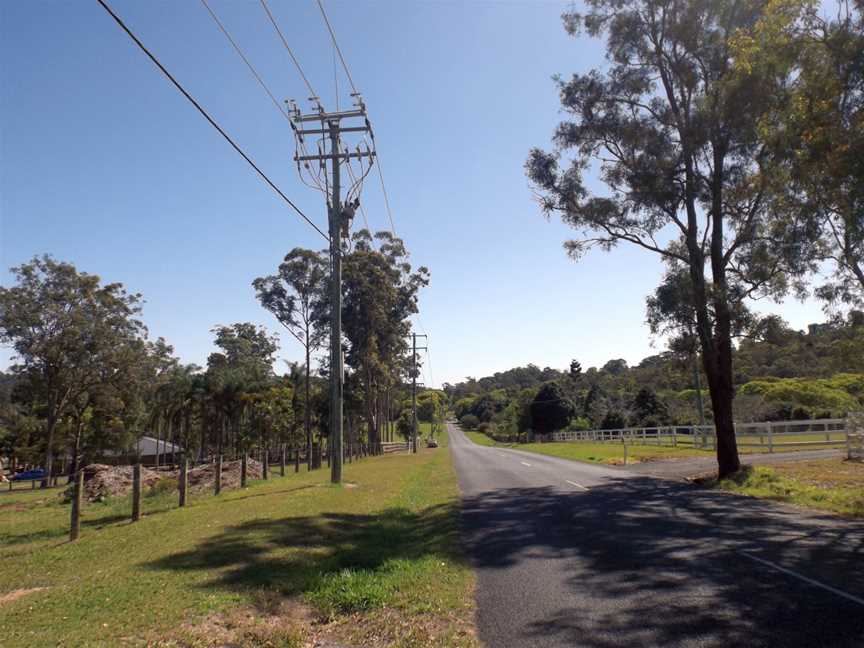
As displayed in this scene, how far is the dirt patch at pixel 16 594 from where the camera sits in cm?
752

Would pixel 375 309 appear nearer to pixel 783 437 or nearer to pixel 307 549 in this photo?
pixel 783 437

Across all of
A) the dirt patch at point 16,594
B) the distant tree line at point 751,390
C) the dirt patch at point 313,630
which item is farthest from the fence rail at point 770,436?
the dirt patch at point 16,594

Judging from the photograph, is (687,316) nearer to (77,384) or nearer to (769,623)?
(769,623)

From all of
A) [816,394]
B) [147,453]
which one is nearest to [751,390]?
[816,394]

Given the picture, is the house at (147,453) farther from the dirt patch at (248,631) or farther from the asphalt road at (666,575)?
the dirt patch at (248,631)

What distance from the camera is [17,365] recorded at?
3631 centimetres

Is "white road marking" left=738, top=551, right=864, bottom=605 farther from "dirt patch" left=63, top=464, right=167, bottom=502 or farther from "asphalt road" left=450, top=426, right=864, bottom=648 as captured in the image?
"dirt patch" left=63, top=464, right=167, bottom=502

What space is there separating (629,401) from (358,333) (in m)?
49.8

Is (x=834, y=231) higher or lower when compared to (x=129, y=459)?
higher

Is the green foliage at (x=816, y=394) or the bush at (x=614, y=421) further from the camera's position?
the bush at (x=614, y=421)

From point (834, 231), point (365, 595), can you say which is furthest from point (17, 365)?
point (834, 231)

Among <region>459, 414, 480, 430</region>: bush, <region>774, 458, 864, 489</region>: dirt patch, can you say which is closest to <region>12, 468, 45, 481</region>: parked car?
<region>774, 458, 864, 489</region>: dirt patch

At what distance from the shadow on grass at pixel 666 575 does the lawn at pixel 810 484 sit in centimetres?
141

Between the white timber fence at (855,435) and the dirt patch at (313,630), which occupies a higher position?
the white timber fence at (855,435)
